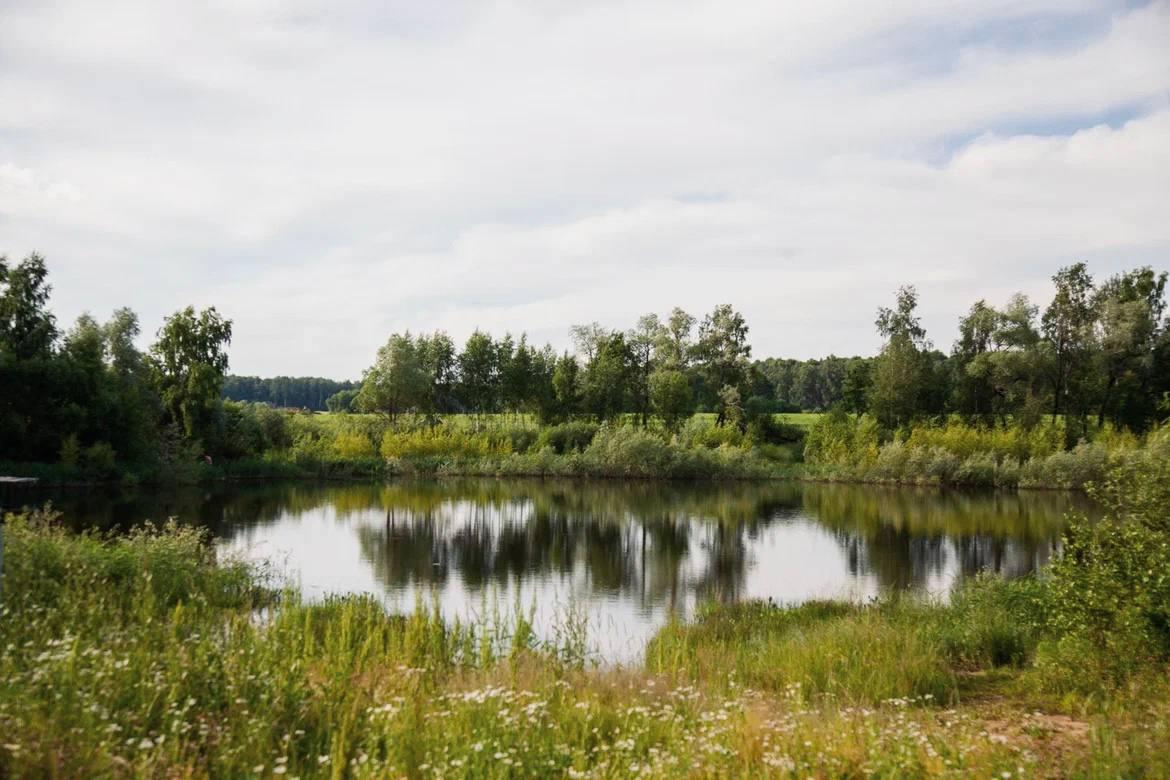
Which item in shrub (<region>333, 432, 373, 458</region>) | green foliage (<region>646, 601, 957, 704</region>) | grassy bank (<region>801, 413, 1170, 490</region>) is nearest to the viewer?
green foliage (<region>646, 601, 957, 704</region>)

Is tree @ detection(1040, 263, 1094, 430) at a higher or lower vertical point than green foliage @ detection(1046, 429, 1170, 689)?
higher

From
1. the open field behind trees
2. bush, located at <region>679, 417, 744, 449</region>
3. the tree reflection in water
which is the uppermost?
bush, located at <region>679, 417, 744, 449</region>

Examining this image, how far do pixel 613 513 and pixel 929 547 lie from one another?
1236cm

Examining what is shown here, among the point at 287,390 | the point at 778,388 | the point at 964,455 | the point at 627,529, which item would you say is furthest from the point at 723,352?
the point at 287,390

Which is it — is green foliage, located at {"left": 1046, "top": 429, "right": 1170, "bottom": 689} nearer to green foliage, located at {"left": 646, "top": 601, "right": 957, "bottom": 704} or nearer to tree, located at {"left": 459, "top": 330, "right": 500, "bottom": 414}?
green foliage, located at {"left": 646, "top": 601, "right": 957, "bottom": 704}

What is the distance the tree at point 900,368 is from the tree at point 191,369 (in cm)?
3965

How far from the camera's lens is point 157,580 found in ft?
40.2

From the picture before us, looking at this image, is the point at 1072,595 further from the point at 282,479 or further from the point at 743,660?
the point at 282,479

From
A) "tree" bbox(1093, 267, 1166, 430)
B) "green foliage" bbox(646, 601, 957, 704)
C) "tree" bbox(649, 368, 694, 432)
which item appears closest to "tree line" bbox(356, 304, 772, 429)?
"tree" bbox(649, 368, 694, 432)

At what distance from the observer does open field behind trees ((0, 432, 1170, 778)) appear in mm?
5062

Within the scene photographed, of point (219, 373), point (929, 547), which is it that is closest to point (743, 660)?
point (929, 547)

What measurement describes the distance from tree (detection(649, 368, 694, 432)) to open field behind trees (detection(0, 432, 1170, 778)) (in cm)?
4505

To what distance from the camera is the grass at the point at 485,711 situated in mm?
4949

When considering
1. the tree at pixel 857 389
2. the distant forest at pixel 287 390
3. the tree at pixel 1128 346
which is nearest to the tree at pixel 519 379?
the tree at pixel 857 389
